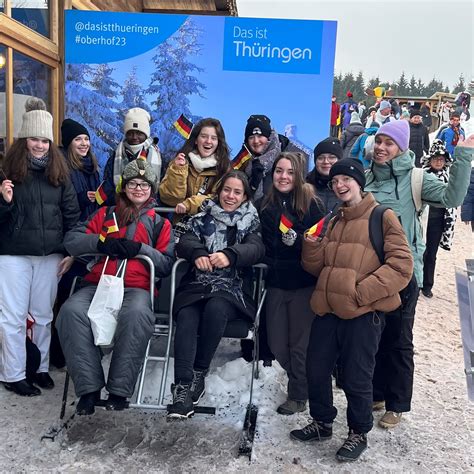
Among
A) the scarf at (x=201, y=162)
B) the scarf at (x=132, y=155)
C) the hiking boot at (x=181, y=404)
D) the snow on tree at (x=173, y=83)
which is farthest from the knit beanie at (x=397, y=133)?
the snow on tree at (x=173, y=83)

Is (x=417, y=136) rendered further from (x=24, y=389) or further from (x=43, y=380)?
(x=24, y=389)

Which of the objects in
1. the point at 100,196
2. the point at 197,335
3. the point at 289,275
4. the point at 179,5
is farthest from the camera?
the point at 179,5

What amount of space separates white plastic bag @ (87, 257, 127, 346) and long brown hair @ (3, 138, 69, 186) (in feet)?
2.80

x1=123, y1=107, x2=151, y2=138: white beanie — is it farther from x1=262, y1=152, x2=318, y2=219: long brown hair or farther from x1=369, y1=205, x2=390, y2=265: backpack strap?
x1=369, y1=205, x2=390, y2=265: backpack strap

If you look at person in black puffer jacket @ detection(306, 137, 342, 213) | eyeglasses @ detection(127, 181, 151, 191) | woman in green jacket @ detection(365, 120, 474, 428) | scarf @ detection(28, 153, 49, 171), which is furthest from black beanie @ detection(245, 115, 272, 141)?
scarf @ detection(28, 153, 49, 171)

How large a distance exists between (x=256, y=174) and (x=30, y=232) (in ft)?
5.57

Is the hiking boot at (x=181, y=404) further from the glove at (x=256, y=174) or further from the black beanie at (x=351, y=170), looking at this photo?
the glove at (x=256, y=174)

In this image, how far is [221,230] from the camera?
3.52 metres

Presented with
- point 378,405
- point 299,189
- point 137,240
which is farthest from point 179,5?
point 378,405

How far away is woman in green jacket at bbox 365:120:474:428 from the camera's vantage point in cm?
341

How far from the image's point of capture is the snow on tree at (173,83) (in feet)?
17.5

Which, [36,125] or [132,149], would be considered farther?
[132,149]

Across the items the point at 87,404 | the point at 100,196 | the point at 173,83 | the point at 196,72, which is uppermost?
the point at 196,72

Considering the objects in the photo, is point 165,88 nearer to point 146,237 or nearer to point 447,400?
point 146,237
